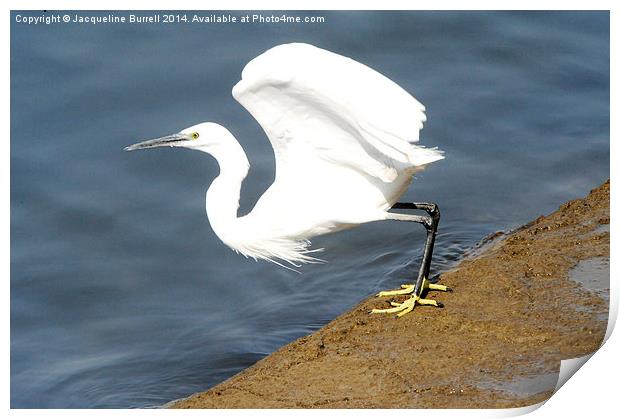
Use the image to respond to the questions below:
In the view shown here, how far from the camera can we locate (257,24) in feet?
18.8

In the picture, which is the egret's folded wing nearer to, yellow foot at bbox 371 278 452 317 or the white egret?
the white egret

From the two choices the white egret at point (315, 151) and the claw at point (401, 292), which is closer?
the white egret at point (315, 151)

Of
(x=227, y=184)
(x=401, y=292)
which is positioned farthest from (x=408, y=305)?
(x=227, y=184)

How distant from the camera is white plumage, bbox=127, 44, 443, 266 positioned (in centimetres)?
488

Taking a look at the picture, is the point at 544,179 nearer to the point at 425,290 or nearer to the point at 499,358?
the point at 425,290

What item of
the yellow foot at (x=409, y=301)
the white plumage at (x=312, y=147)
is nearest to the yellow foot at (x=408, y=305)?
the yellow foot at (x=409, y=301)

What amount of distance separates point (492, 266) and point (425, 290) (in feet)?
1.45

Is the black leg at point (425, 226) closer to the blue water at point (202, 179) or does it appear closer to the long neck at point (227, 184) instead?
the blue water at point (202, 179)

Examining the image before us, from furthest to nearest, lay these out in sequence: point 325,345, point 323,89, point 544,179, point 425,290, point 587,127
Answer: point 544,179
point 587,127
point 425,290
point 325,345
point 323,89

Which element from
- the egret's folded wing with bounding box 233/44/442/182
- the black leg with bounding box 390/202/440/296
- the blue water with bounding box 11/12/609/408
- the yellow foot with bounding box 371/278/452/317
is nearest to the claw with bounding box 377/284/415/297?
the yellow foot with bounding box 371/278/452/317

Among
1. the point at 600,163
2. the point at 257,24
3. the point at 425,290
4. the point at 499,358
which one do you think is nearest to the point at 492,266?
the point at 425,290

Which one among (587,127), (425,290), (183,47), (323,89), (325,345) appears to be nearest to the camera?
(323,89)

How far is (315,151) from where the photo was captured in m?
5.44

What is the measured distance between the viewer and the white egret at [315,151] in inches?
192
